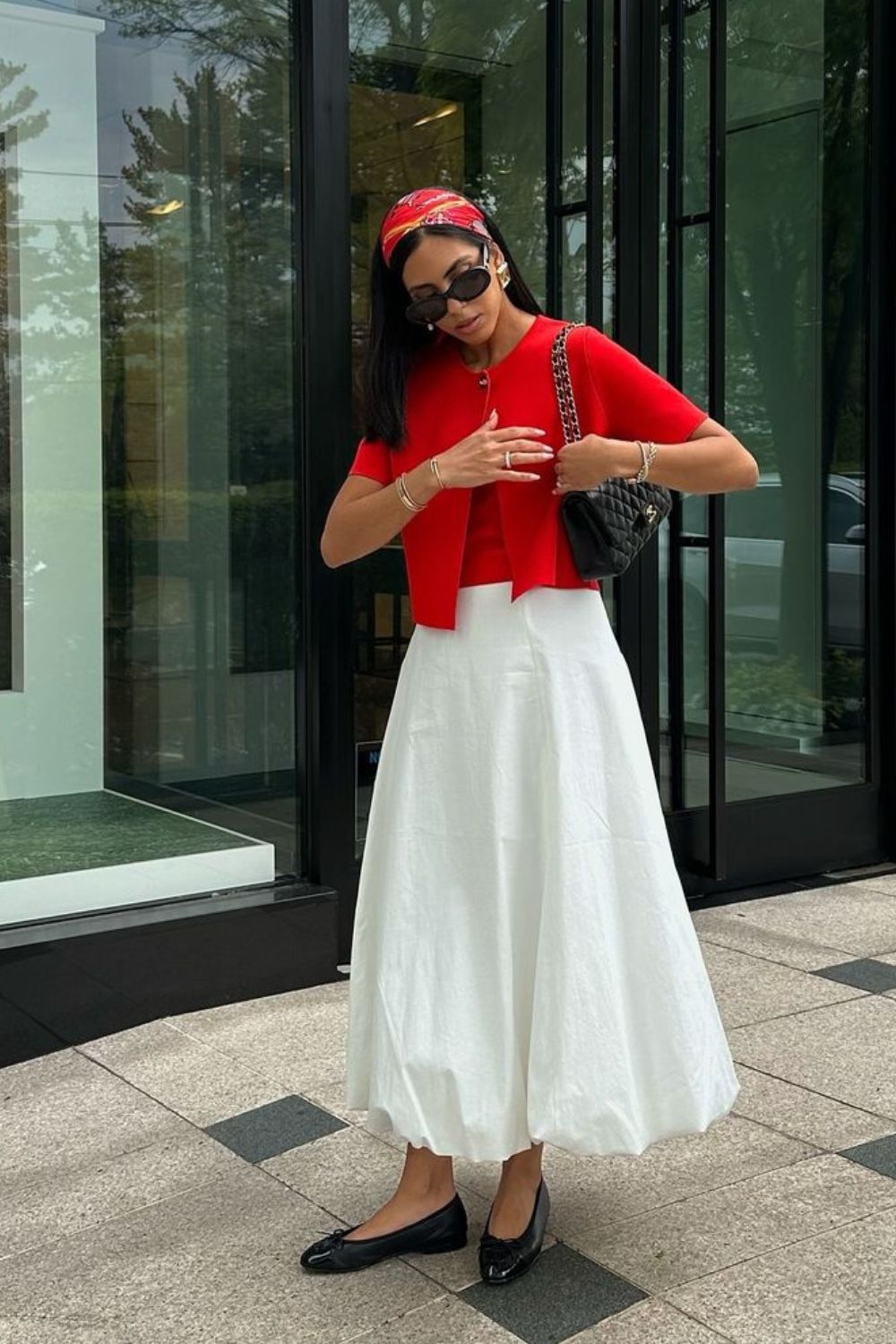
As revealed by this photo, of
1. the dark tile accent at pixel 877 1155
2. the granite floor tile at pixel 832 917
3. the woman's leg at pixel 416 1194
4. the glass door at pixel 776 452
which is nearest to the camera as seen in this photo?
the woman's leg at pixel 416 1194

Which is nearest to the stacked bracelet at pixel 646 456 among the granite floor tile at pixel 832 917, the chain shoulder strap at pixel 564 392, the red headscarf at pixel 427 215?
the chain shoulder strap at pixel 564 392

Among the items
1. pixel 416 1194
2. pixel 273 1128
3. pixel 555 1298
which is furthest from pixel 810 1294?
pixel 273 1128

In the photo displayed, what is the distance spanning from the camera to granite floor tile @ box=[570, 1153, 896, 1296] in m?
2.92

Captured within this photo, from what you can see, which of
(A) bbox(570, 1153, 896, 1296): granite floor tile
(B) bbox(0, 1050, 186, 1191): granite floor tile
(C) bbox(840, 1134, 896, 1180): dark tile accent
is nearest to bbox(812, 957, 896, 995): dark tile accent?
(C) bbox(840, 1134, 896, 1180): dark tile accent

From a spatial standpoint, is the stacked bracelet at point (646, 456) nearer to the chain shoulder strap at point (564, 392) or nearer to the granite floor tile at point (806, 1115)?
the chain shoulder strap at point (564, 392)

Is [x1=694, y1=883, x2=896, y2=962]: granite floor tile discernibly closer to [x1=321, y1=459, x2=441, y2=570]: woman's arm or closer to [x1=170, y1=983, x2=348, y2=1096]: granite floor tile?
[x1=170, y1=983, x2=348, y2=1096]: granite floor tile

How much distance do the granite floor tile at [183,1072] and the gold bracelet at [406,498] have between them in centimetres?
174

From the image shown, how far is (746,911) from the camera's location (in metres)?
5.80

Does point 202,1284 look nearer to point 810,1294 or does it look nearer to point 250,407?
point 810,1294

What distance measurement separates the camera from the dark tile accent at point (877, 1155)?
338 cm

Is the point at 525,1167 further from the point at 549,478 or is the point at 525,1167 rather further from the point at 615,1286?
the point at 549,478

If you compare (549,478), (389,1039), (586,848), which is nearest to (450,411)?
(549,478)

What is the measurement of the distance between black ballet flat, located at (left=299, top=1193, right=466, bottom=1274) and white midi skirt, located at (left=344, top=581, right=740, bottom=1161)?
270mm

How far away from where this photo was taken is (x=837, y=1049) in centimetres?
420
